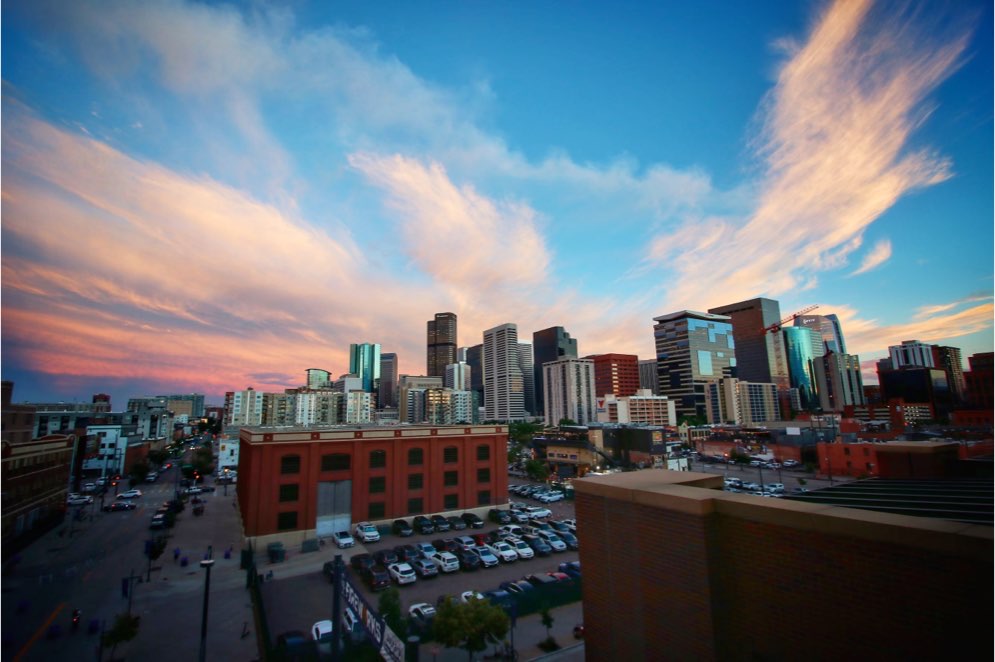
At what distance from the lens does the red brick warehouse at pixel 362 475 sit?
32.7 meters

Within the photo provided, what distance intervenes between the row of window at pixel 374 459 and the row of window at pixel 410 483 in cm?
97

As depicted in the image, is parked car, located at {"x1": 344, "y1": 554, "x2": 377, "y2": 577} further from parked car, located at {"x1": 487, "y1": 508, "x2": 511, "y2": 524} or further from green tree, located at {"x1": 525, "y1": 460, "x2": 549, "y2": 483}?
green tree, located at {"x1": 525, "y1": 460, "x2": 549, "y2": 483}

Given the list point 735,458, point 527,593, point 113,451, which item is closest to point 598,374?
point 735,458

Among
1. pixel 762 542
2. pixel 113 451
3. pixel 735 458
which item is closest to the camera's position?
pixel 762 542

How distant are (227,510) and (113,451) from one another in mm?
37891

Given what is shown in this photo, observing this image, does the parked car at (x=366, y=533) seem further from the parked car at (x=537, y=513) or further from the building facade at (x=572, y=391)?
the building facade at (x=572, y=391)

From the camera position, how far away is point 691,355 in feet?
547

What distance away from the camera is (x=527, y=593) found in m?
22.3

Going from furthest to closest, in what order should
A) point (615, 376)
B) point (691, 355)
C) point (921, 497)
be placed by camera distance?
1. point (615, 376)
2. point (691, 355)
3. point (921, 497)

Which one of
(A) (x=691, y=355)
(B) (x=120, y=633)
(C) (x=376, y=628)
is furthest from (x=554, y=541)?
(A) (x=691, y=355)

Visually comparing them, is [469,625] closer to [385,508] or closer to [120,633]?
[120,633]

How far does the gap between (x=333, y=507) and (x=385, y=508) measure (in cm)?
411

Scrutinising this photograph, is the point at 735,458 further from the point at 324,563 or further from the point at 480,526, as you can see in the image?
the point at 324,563

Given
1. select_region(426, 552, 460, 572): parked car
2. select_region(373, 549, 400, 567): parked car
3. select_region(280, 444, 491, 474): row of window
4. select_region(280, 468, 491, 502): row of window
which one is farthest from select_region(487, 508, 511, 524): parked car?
select_region(373, 549, 400, 567): parked car
